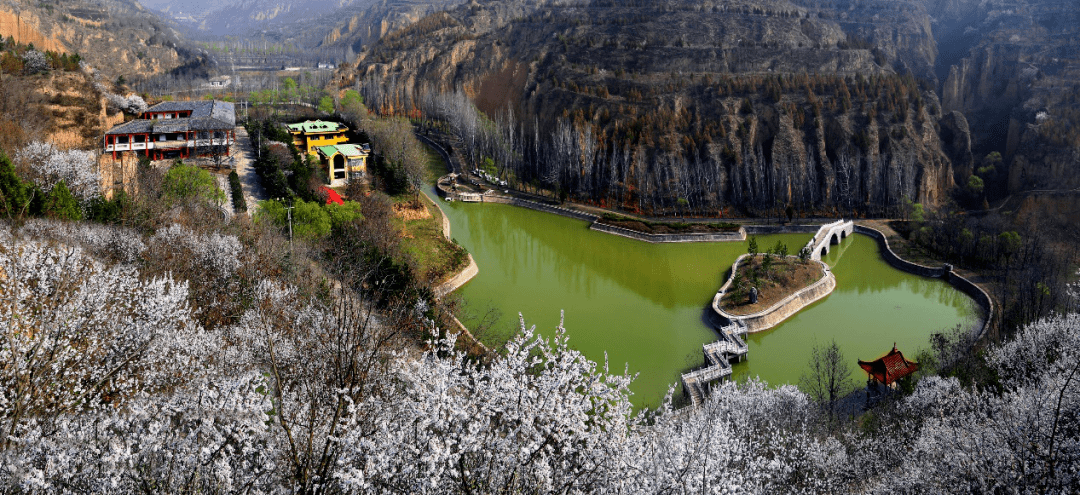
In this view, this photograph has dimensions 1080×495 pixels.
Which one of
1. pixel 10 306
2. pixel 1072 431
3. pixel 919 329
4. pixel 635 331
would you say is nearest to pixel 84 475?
pixel 10 306

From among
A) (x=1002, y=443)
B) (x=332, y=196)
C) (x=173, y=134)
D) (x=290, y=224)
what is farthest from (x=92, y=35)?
(x=1002, y=443)

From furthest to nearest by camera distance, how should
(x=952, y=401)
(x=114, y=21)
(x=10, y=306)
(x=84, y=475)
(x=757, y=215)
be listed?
(x=114, y=21), (x=757, y=215), (x=952, y=401), (x=10, y=306), (x=84, y=475)

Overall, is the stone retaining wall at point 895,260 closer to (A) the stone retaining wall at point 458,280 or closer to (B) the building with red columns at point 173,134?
(A) the stone retaining wall at point 458,280

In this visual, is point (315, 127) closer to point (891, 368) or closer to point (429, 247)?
point (429, 247)

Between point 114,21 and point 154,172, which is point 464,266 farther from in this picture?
point 114,21

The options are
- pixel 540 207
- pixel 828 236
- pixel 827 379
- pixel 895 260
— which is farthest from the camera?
pixel 540 207

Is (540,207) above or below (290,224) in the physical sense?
below

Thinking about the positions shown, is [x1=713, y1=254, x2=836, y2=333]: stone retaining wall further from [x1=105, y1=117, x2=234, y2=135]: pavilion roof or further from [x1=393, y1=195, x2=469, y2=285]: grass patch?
[x1=105, y1=117, x2=234, y2=135]: pavilion roof

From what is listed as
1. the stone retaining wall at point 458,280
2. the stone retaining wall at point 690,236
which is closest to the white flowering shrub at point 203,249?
the stone retaining wall at point 458,280
